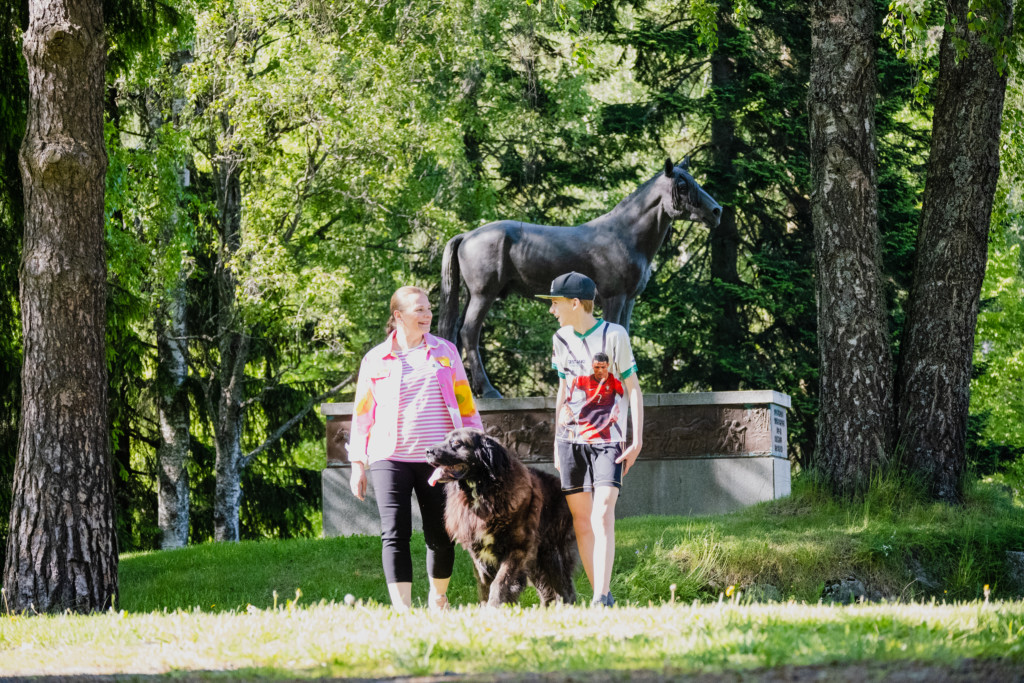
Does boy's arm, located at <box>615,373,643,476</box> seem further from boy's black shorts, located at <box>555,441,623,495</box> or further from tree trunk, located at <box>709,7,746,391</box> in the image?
tree trunk, located at <box>709,7,746,391</box>

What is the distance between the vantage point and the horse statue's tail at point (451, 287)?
13234 millimetres

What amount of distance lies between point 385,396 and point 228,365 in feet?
52.3

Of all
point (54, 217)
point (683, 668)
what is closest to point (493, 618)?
point (683, 668)

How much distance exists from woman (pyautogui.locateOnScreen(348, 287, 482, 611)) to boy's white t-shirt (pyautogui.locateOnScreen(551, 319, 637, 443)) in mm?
578

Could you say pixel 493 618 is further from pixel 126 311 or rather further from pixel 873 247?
pixel 126 311

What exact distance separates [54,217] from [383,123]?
11820mm

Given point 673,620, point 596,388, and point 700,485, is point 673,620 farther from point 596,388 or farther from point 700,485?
point 700,485

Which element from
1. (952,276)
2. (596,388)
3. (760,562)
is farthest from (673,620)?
(952,276)

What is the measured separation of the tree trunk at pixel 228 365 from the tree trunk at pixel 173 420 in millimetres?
630

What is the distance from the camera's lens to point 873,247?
1080 cm

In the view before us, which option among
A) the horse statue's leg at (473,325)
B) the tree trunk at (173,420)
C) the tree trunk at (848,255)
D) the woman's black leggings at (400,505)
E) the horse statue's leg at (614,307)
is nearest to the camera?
the woman's black leggings at (400,505)

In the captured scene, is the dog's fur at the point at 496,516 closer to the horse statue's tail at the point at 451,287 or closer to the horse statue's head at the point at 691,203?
the horse statue's head at the point at 691,203

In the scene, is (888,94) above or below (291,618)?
above

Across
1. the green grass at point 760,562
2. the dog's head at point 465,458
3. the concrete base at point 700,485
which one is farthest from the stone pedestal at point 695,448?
the dog's head at point 465,458
